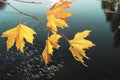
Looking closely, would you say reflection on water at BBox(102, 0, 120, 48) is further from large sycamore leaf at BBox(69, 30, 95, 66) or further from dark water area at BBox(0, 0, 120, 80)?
large sycamore leaf at BBox(69, 30, 95, 66)

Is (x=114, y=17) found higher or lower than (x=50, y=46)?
lower

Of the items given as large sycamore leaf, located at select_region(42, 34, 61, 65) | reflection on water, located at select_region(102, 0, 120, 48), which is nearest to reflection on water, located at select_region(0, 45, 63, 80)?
reflection on water, located at select_region(102, 0, 120, 48)

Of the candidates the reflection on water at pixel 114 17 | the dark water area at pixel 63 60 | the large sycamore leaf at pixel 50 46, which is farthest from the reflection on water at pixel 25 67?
the large sycamore leaf at pixel 50 46

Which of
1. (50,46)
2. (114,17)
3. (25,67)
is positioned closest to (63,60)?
(25,67)

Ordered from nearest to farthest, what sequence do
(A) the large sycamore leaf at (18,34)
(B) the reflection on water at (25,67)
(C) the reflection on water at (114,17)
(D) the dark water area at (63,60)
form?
1. (A) the large sycamore leaf at (18,34)
2. (B) the reflection on water at (25,67)
3. (D) the dark water area at (63,60)
4. (C) the reflection on water at (114,17)

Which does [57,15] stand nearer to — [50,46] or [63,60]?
[50,46]

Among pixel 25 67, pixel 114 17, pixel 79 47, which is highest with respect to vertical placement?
pixel 79 47

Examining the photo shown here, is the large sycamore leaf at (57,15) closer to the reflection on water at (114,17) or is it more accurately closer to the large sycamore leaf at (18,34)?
the large sycamore leaf at (18,34)

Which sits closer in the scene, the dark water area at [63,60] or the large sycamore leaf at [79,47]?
the large sycamore leaf at [79,47]

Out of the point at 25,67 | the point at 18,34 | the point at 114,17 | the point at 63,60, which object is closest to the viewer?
the point at 18,34

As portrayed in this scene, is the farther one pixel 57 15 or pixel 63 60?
pixel 63 60

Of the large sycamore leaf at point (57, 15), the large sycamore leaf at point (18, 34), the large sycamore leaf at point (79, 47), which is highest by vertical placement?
the large sycamore leaf at point (57, 15)

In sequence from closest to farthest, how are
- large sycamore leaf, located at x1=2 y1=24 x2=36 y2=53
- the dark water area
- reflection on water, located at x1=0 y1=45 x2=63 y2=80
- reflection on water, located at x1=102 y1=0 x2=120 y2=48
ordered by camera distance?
large sycamore leaf, located at x1=2 y1=24 x2=36 y2=53, reflection on water, located at x1=0 y1=45 x2=63 y2=80, the dark water area, reflection on water, located at x1=102 y1=0 x2=120 y2=48

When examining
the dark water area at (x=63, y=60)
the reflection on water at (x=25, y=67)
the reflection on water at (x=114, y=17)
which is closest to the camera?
the reflection on water at (x=25, y=67)
